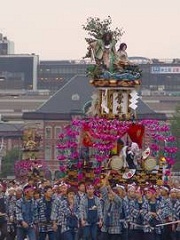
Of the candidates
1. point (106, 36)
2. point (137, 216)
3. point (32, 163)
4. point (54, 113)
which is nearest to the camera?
point (137, 216)

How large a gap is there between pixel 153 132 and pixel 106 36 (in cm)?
346

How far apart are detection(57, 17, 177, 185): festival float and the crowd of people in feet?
23.2

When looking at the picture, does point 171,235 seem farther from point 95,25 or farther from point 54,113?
point 54,113

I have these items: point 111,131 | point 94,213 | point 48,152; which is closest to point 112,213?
point 94,213

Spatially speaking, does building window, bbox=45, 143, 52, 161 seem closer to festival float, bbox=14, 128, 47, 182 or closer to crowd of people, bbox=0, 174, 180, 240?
festival float, bbox=14, 128, 47, 182

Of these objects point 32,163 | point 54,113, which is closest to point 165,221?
point 32,163

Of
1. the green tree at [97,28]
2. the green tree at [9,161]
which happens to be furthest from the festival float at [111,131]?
the green tree at [9,161]

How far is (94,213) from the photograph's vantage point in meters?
33.2

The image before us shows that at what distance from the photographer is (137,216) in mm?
33188

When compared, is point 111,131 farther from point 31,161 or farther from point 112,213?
point 31,161

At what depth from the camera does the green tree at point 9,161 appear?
137050 mm

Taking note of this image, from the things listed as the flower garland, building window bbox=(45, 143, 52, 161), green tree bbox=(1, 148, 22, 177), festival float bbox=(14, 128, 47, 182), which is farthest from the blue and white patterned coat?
building window bbox=(45, 143, 52, 161)

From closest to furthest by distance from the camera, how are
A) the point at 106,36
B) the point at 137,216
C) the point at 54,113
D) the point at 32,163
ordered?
1. the point at 137,216
2. the point at 106,36
3. the point at 32,163
4. the point at 54,113

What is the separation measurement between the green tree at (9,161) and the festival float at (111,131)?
88.9 m
